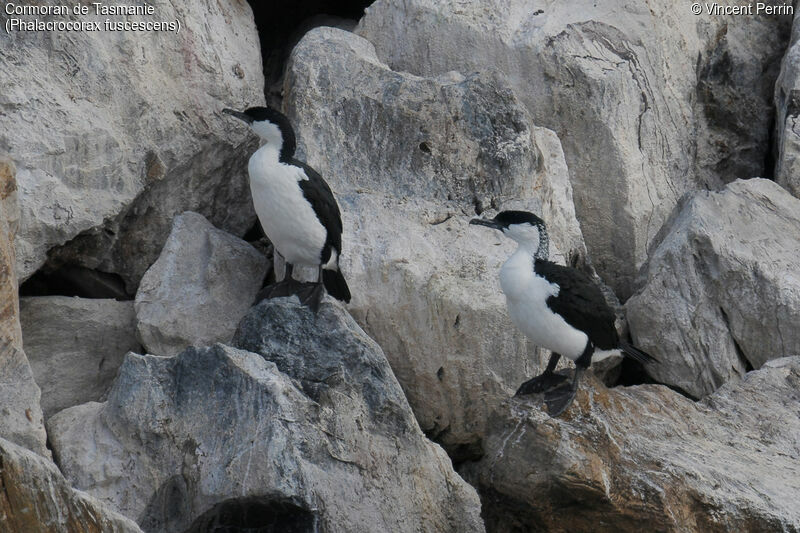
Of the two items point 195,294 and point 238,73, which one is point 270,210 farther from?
point 238,73

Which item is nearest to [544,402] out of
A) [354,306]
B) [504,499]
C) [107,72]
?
[504,499]

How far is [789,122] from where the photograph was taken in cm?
1023

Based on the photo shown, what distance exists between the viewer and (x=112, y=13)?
974cm

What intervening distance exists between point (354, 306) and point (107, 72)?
8.56 feet

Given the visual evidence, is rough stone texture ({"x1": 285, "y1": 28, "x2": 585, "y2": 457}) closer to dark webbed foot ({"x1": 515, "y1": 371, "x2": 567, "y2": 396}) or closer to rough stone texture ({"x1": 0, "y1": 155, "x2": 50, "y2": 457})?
dark webbed foot ({"x1": 515, "y1": 371, "x2": 567, "y2": 396})

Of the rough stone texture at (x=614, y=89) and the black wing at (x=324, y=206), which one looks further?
the rough stone texture at (x=614, y=89)

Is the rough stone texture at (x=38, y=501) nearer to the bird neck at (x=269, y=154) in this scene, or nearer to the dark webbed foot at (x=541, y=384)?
the dark webbed foot at (x=541, y=384)

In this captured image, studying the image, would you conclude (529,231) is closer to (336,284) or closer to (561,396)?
(561,396)

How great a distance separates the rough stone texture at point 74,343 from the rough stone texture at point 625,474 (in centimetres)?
302

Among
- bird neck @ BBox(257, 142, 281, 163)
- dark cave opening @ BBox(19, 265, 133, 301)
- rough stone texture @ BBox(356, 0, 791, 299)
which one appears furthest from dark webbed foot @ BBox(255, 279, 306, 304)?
rough stone texture @ BBox(356, 0, 791, 299)

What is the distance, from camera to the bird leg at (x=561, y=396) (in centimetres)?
712

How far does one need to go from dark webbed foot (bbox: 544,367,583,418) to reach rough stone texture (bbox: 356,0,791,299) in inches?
114

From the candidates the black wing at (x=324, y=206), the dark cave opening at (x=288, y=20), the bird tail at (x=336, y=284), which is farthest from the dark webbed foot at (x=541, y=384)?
the dark cave opening at (x=288, y=20)

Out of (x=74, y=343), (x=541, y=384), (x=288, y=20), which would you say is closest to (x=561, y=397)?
(x=541, y=384)
